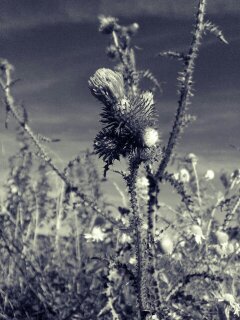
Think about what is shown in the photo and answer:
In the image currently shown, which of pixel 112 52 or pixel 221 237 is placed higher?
pixel 112 52

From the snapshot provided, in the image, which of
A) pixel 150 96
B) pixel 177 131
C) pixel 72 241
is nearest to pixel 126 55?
pixel 150 96

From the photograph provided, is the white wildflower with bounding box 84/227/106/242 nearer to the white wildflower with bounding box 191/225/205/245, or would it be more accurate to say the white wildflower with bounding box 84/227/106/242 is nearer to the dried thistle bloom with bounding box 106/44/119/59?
the white wildflower with bounding box 191/225/205/245

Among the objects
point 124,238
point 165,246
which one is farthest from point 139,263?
point 124,238

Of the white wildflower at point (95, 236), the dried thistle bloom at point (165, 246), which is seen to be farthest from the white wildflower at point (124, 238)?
the dried thistle bloom at point (165, 246)

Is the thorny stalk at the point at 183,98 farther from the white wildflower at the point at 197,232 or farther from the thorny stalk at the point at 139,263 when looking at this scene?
the white wildflower at the point at 197,232

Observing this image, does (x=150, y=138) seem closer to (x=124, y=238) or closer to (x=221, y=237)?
(x=221, y=237)

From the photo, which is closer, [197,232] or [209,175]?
[197,232]

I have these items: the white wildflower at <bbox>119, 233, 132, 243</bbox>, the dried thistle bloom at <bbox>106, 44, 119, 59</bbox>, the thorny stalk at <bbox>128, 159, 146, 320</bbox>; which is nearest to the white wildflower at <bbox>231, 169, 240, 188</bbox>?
the white wildflower at <bbox>119, 233, 132, 243</bbox>

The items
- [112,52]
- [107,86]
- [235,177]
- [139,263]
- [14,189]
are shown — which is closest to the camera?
[139,263]
